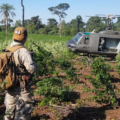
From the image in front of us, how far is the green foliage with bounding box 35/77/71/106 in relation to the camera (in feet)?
14.3

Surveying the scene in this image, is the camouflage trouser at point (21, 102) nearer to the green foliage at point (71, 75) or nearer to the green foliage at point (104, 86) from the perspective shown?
the green foliage at point (104, 86)

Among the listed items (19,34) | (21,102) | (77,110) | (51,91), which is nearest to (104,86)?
(77,110)

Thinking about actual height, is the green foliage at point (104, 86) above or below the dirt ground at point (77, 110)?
above

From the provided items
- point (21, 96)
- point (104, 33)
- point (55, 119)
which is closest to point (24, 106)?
point (21, 96)

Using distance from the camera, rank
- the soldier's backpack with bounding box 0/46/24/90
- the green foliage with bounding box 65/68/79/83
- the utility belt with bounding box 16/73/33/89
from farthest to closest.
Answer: the green foliage with bounding box 65/68/79/83 → the utility belt with bounding box 16/73/33/89 → the soldier's backpack with bounding box 0/46/24/90

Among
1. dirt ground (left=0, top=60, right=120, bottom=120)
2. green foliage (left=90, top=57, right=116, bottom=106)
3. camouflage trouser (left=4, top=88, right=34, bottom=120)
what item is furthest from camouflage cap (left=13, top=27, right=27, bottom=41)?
green foliage (left=90, top=57, right=116, bottom=106)

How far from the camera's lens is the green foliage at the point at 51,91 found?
4.37m

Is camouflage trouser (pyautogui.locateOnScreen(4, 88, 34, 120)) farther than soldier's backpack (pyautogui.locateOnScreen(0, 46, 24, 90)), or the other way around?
camouflage trouser (pyautogui.locateOnScreen(4, 88, 34, 120))

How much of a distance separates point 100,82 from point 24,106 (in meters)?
2.07

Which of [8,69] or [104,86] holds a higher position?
[8,69]

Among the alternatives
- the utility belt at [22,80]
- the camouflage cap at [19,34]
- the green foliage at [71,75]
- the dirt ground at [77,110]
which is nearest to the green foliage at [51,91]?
the dirt ground at [77,110]

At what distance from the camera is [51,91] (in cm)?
435

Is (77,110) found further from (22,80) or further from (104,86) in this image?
(22,80)

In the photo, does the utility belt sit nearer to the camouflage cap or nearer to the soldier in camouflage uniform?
the soldier in camouflage uniform
